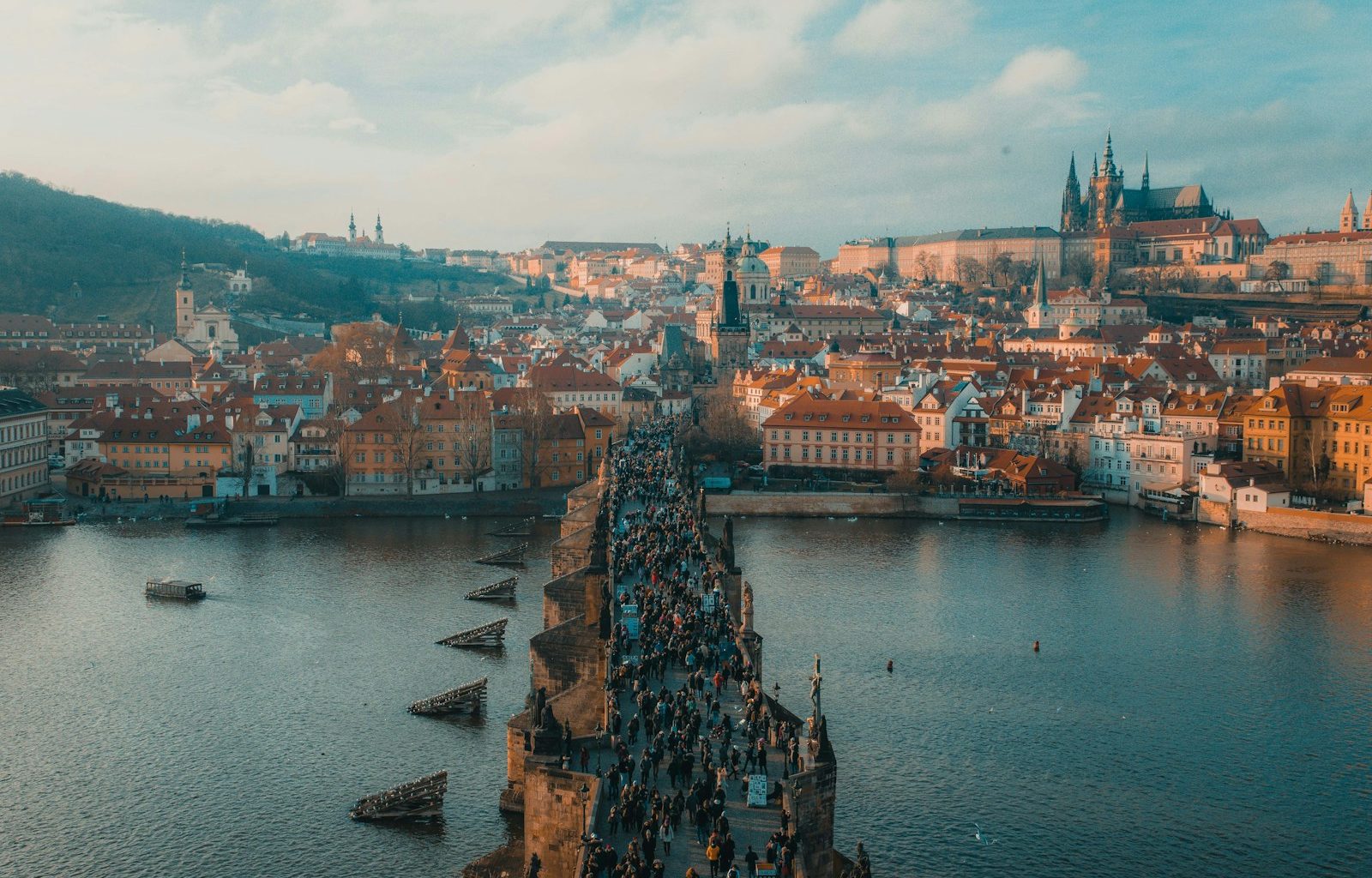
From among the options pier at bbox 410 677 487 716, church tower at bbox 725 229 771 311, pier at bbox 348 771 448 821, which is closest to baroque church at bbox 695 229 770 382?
church tower at bbox 725 229 771 311

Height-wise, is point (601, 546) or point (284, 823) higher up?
point (601, 546)

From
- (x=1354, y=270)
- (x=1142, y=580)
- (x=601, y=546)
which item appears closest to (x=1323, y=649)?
(x=1142, y=580)

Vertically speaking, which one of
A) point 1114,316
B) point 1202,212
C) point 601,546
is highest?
point 1202,212

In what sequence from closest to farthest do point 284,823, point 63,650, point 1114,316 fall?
point 284,823
point 63,650
point 1114,316

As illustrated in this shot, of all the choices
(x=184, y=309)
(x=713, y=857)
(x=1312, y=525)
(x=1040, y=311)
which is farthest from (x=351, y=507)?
(x=1040, y=311)

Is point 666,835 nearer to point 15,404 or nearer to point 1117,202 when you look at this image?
point 15,404

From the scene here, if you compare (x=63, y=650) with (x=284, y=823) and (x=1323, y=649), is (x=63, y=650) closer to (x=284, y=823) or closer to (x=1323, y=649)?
(x=284, y=823)
